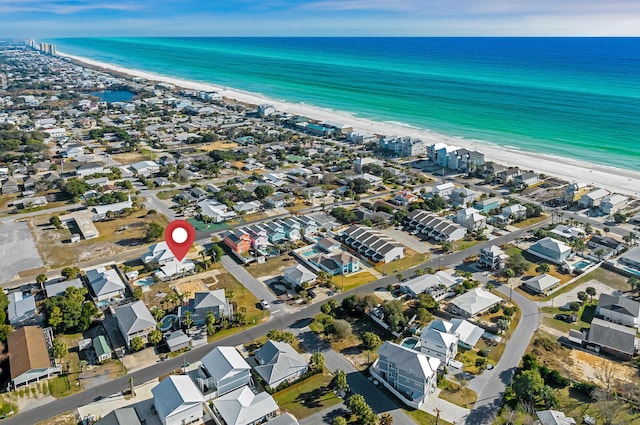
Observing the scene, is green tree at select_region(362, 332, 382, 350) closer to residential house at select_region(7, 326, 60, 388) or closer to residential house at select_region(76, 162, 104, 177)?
residential house at select_region(7, 326, 60, 388)

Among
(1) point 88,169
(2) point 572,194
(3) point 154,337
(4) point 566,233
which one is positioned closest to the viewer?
(3) point 154,337

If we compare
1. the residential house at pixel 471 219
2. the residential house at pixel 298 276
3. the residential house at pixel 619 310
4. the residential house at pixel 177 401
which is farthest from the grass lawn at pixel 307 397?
the residential house at pixel 471 219

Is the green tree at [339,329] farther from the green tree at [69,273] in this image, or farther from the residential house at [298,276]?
the green tree at [69,273]

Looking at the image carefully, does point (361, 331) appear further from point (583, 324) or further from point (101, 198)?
point (101, 198)

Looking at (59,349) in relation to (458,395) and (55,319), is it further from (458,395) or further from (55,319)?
(458,395)

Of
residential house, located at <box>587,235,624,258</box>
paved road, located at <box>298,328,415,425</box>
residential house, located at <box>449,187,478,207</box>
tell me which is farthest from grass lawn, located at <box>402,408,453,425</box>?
residential house, located at <box>449,187,478,207</box>

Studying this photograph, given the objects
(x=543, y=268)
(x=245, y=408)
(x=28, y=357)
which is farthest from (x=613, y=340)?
(x=28, y=357)
